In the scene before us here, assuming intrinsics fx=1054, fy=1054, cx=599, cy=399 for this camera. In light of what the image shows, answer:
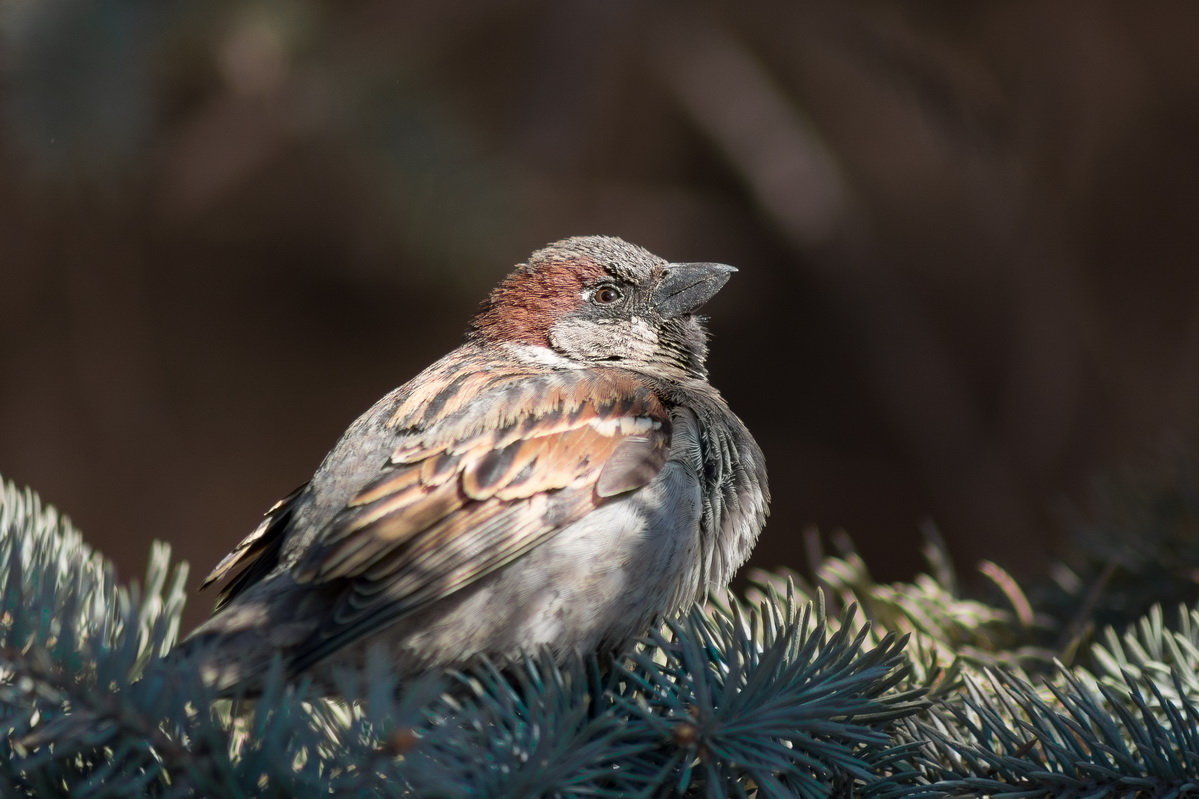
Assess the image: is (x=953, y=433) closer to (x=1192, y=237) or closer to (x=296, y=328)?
(x=1192, y=237)

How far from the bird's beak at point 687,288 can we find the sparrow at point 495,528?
27 centimetres

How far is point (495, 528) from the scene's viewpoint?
4.77 ft

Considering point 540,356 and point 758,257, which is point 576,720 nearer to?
point 540,356

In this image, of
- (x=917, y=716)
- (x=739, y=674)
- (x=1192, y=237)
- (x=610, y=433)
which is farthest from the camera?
(x=1192, y=237)

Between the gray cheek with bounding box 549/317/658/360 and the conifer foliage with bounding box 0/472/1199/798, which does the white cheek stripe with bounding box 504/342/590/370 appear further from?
the conifer foliage with bounding box 0/472/1199/798

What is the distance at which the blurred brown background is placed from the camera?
3.21 metres

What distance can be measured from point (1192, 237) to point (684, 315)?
2378 mm

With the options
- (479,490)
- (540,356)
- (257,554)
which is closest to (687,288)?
(540,356)

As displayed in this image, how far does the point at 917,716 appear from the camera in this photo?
1.20m

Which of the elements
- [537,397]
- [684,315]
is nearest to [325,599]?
[537,397]

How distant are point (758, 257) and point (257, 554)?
8.52 ft

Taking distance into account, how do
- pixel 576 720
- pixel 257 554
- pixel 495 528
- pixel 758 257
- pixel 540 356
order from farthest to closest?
pixel 758 257 < pixel 540 356 < pixel 257 554 < pixel 495 528 < pixel 576 720

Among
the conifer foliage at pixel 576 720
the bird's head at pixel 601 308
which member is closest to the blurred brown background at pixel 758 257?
the bird's head at pixel 601 308

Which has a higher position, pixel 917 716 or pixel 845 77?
pixel 845 77
